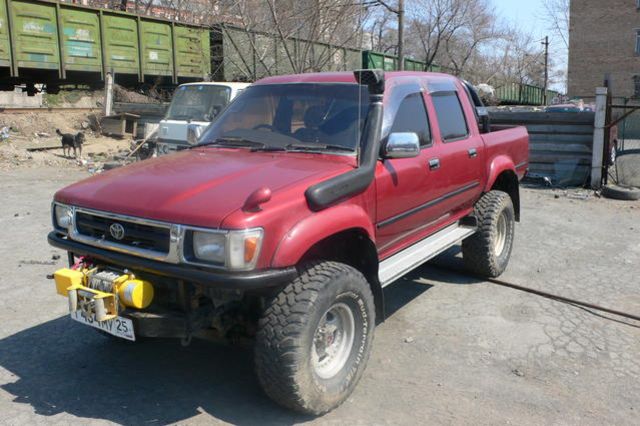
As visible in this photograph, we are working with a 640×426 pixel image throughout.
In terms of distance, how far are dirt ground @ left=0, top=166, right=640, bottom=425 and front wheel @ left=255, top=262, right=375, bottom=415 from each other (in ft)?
0.66

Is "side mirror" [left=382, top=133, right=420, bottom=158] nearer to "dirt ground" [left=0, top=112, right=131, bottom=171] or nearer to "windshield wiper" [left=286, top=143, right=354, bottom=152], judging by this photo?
"windshield wiper" [left=286, top=143, right=354, bottom=152]

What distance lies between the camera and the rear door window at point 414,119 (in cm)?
443

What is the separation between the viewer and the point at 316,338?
3451 mm

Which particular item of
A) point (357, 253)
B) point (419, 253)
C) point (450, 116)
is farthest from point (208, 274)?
point (450, 116)

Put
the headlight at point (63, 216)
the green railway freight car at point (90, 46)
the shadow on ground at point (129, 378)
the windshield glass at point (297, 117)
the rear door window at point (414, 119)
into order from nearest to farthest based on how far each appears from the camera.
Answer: the shadow on ground at point (129, 378)
the headlight at point (63, 216)
the windshield glass at point (297, 117)
the rear door window at point (414, 119)
the green railway freight car at point (90, 46)

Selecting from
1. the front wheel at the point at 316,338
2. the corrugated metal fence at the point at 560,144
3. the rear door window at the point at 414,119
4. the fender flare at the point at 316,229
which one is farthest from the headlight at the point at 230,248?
the corrugated metal fence at the point at 560,144

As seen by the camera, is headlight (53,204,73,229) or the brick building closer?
headlight (53,204,73,229)

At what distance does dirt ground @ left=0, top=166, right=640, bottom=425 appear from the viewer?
3.46m

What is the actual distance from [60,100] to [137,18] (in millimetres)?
8393

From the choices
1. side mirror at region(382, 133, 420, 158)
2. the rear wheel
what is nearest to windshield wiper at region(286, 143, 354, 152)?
side mirror at region(382, 133, 420, 158)

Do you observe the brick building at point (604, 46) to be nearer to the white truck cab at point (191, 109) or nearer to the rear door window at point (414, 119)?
the white truck cab at point (191, 109)

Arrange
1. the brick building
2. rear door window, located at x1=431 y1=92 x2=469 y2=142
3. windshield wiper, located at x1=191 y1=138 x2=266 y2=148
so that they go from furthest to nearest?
the brick building
rear door window, located at x1=431 y1=92 x2=469 y2=142
windshield wiper, located at x1=191 y1=138 x2=266 y2=148

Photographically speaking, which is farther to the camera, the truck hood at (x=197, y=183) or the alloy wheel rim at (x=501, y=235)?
the alloy wheel rim at (x=501, y=235)

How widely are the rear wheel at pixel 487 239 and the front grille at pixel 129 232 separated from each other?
3.44m
